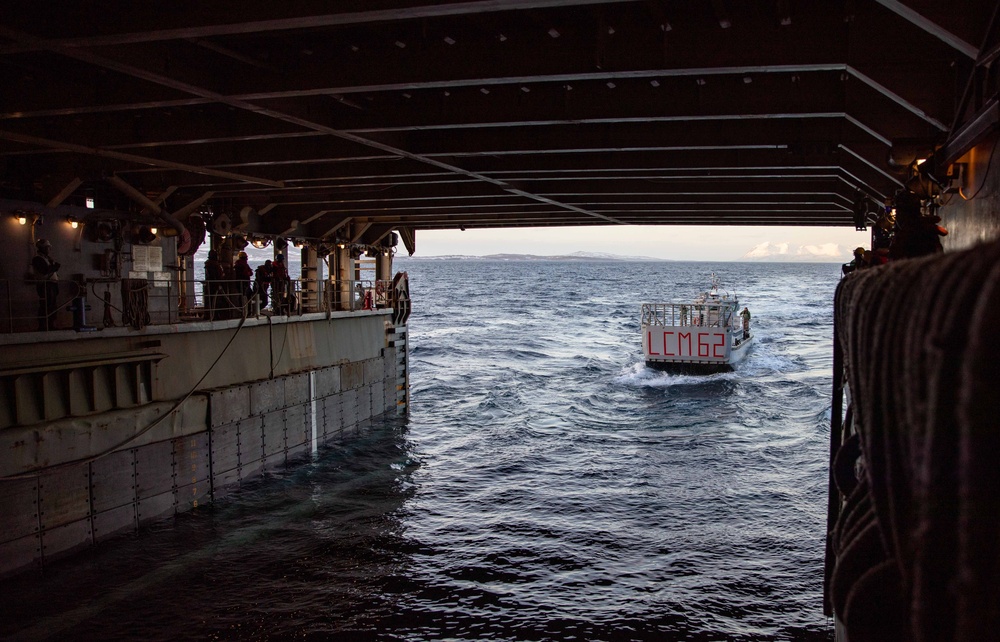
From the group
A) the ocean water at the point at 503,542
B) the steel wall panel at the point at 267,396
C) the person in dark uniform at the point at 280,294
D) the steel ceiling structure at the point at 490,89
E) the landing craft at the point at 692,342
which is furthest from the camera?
the landing craft at the point at 692,342

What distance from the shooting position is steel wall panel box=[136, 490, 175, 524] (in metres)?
19.5

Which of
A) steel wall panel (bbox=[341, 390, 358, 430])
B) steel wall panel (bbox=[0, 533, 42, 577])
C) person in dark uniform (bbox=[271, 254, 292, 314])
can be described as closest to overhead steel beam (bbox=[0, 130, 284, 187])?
person in dark uniform (bbox=[271, 254, 292, 314])

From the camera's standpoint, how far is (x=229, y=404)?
22953 mm

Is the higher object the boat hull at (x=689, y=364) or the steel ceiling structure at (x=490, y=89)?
the steel ceiling structure at (x=490, y=89)

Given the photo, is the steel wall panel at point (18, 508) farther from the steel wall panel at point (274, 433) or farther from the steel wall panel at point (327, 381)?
the steel wall panel at point (327, 381)

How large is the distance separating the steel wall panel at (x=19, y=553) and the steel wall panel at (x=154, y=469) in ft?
9.85

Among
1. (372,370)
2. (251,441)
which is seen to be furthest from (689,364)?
(251,441)

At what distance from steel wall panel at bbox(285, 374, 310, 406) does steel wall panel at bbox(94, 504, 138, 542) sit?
790 centimetres

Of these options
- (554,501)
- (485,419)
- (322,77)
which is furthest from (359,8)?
(485,419)

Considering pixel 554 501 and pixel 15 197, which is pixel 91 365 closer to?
pixel 15 197

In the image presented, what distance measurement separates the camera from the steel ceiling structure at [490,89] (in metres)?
9.91

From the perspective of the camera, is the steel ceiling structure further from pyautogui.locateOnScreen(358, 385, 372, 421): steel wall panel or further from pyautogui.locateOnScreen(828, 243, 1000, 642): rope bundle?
pyautogui.locateOnScreen(358, 385, 372, 421): steel wall panel

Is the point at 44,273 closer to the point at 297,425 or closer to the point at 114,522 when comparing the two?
the point at 114,522

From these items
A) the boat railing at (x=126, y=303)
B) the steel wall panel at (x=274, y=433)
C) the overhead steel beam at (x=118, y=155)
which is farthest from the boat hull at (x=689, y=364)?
the overhead steel beam at (x=118, y=155)
